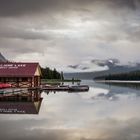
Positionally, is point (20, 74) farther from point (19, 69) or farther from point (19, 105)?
point (19, 105)

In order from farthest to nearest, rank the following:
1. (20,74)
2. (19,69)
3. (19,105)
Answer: (19,69)
(20,74)
(19,105)

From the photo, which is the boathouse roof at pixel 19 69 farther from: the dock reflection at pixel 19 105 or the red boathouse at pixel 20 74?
the dock reflection at pixel 19 105

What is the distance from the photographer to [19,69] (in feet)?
140

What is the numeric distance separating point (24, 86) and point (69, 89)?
196 inches

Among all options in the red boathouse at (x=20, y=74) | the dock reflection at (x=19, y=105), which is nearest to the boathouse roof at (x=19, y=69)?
the red boathouse at (x=20, y=74)

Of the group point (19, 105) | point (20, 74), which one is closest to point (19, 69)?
point (20, 74)

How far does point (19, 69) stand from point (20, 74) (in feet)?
3.64

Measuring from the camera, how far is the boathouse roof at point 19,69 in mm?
41625

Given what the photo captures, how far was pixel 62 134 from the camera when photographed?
11.1 meters

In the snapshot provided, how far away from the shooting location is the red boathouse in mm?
41656

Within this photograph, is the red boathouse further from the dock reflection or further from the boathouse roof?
the dock reflection

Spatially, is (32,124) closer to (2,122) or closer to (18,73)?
(2,122)

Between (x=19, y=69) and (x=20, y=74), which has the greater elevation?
(x=19, y=69)

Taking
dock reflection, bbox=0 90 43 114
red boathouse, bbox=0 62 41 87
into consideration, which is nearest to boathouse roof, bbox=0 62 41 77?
red boathouse, bbox=0 62 41 87
